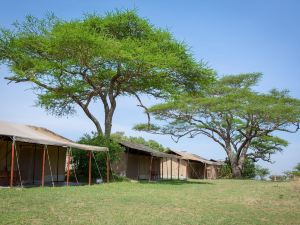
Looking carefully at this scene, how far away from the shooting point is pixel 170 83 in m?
27.0

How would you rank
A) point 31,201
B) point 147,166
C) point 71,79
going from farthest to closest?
point 147,166 < point 71,79 < point 31,201

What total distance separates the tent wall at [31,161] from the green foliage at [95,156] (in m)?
1.16

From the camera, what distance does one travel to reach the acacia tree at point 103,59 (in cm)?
2291

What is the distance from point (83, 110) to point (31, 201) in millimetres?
14858

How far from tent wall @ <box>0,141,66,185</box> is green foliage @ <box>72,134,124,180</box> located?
1.16 m

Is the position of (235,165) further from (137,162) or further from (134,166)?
(134,166)

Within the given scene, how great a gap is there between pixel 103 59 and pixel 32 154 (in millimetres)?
6866

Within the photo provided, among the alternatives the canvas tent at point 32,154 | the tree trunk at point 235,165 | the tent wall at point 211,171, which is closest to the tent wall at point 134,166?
the canvas tent at point 32,154

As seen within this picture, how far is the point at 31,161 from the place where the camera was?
21188 millimetres

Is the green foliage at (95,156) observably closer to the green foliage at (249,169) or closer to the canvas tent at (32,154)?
the canvas tent at (32,154)

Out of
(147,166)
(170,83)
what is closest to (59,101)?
(170,83)

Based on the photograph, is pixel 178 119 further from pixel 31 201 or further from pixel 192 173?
pixel 31 201

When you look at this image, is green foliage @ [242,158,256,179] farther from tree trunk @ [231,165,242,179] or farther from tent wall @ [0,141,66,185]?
tent wall @ [0,141,66,185]

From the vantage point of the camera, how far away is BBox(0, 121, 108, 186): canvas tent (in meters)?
17.5
